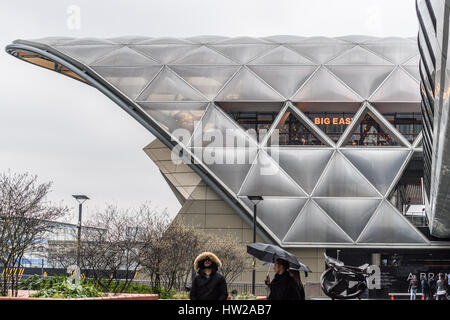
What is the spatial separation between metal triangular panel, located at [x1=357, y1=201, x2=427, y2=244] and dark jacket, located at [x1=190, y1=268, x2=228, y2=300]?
34121mm

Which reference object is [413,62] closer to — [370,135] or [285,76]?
[370,135]

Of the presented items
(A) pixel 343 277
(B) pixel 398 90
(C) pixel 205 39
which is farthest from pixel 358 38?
(A) pixel 343 277

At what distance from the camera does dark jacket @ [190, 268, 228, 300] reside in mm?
8109

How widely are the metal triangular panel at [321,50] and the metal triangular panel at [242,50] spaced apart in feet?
6.32

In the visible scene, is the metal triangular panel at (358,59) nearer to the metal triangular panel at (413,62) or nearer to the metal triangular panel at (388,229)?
the metal triangular panel at (413,62)

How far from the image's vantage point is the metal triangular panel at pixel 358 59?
145ft

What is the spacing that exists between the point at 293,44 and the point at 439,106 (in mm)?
30946

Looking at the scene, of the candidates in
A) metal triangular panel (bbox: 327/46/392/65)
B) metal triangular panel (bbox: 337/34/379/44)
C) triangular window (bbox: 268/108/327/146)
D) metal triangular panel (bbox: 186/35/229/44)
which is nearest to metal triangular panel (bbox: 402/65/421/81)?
metal triangular panel (bbox: 327/46/392/65)

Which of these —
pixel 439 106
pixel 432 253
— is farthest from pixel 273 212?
pixel 439 106

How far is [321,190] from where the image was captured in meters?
41.9

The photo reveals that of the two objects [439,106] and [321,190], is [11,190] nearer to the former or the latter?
[439,106]

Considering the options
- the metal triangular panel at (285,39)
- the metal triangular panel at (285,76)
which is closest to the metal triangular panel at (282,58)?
the metal triangular panel at (285,76)

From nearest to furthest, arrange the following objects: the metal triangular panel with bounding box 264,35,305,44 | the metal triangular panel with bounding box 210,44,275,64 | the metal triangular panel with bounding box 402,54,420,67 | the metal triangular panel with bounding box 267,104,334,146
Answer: the metal triangular panel with bounding box 267,104,334,146
the metal triangular panel with bounding box 402,54,420,67
the metal triangular panel with bounding box 210,44,275,64
the metal triangular panel with bounding box 264,35,305,44

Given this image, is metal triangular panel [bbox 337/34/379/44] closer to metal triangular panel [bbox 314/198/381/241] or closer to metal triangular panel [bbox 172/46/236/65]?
metal triangular panel [bbox 172/46/236/65]
